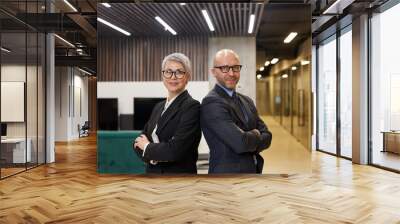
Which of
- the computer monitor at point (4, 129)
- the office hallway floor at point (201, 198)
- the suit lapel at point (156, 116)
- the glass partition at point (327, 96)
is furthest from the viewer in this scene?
the glass partition at point (327, 96)

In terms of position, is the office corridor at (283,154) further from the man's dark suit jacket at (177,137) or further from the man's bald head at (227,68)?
the man's dark suit jacket at (177,137)

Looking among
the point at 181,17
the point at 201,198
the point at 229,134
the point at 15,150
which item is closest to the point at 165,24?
the point at 181,17

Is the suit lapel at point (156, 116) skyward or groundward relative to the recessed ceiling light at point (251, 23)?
groundward

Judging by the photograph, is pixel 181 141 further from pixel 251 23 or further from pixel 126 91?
pixel 251 23

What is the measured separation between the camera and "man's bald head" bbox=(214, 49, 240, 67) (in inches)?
213

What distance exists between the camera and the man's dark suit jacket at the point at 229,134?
4797 millimetres

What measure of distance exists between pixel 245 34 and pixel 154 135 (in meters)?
1.96

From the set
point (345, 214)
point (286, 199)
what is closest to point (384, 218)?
point (345, 214)

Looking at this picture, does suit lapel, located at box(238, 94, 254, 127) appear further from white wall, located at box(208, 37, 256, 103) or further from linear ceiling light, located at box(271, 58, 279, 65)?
linear ceiling light, located at box(271, 58, 279, 65)

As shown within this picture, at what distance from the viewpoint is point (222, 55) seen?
548 cm

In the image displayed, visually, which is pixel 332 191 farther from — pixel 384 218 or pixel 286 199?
pixel 384 218

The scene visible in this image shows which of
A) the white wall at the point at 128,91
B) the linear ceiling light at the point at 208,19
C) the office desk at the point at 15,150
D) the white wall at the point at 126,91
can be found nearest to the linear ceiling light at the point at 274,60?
the linear ceiling light at the point at 208,19

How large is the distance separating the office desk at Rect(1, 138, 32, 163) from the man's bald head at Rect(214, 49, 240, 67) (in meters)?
4.23

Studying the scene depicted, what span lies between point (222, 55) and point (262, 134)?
3.83 feet
